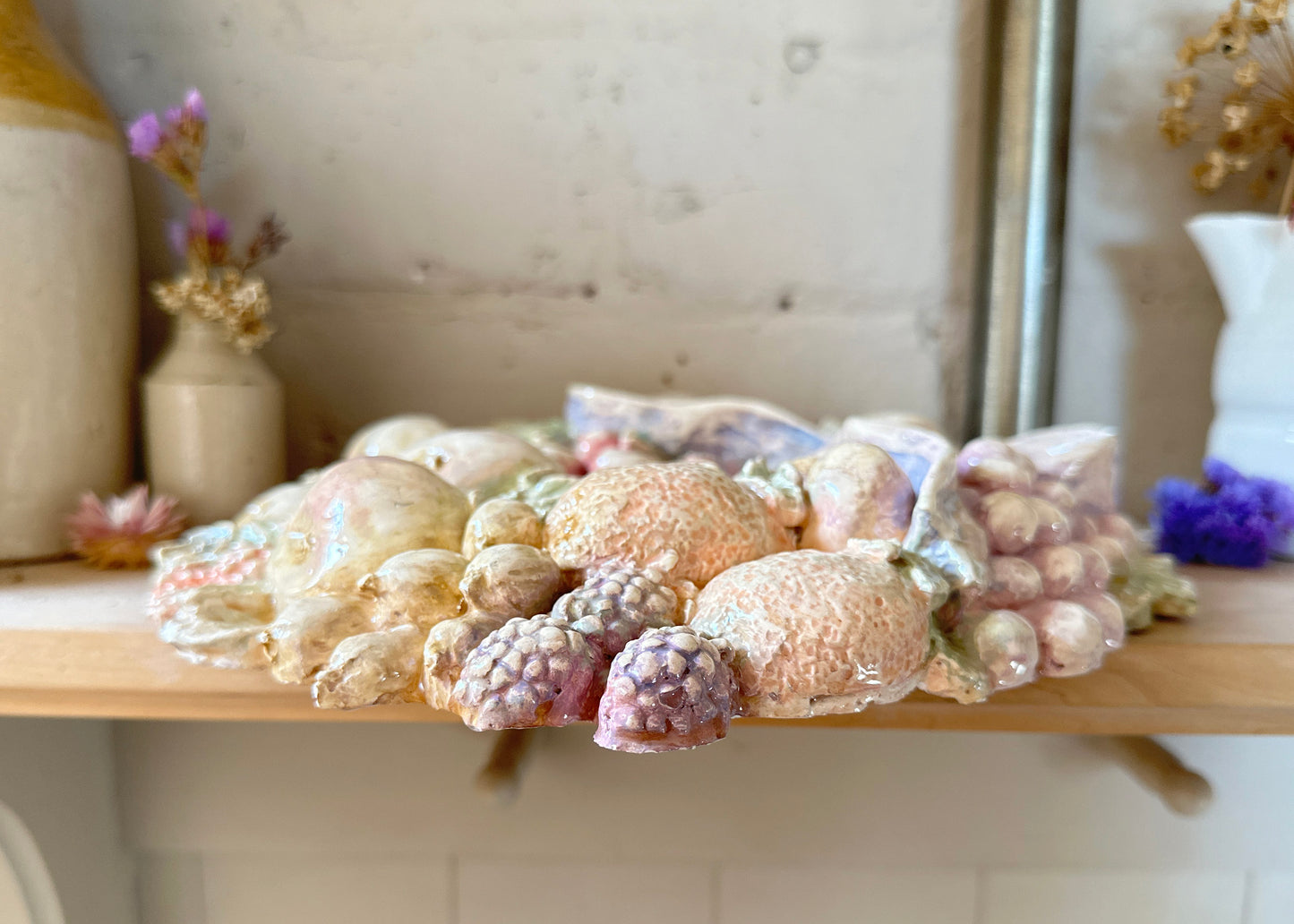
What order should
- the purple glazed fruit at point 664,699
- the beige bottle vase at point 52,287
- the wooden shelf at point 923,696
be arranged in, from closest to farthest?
the purple glazed fruit at point 664,699 < the wooden shelf at point 923,696 < the beige bottle vase at point 52,287

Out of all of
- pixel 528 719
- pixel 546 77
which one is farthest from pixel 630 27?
pixel 528 719

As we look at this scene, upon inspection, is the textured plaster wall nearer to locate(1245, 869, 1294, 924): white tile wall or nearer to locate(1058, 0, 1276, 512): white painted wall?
locate(1058, 0, 1276, 512): white painted wall

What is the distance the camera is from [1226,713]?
0.40 m

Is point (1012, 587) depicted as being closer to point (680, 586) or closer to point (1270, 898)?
point (680, 586)

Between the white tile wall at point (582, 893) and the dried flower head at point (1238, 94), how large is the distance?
2.44 ft

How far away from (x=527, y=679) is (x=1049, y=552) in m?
0.26

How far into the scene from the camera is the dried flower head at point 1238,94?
0.61 meters

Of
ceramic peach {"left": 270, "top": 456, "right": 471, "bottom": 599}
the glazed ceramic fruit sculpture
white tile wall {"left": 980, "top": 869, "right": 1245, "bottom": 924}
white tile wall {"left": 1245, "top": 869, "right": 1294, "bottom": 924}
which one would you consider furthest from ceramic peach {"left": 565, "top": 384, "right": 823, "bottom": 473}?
white tile wall {"left": 1245, "top": 869, "right": 1294, "bottom": 924}

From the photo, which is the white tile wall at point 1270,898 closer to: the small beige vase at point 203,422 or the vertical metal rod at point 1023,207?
the vertical metal rod at point 1023,207

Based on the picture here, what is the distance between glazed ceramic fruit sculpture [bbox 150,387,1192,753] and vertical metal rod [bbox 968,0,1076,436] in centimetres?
24

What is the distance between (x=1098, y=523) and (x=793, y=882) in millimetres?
413

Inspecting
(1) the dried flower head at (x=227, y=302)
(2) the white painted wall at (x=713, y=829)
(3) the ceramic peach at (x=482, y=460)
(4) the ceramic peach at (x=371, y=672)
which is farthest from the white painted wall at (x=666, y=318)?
(4) the ceramic peach at (x=371, y=672)

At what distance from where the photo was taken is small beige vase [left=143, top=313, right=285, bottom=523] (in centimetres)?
59

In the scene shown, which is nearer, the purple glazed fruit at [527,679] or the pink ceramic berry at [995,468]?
the purple glazed fruit at [527,679]
